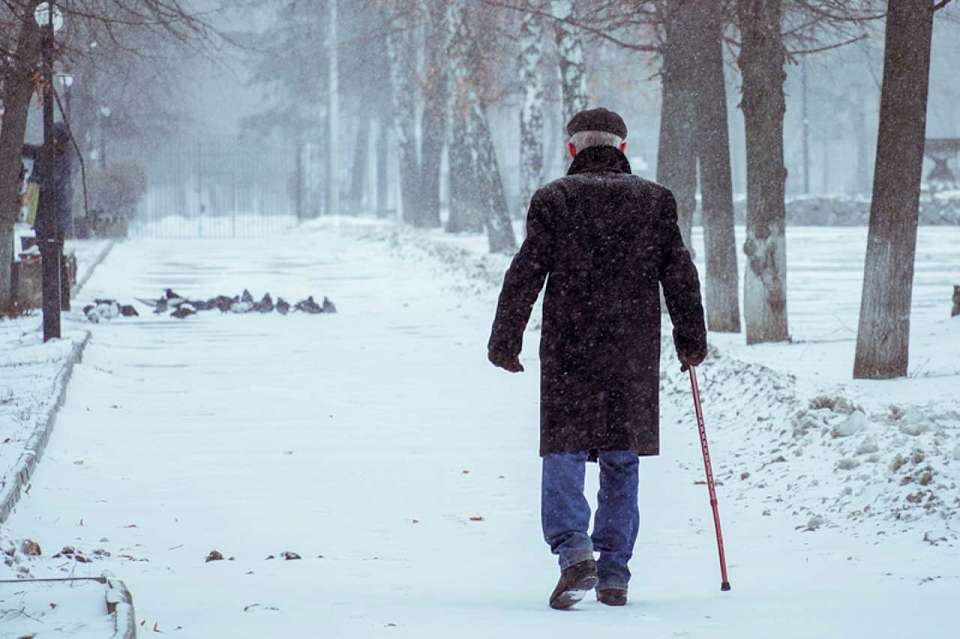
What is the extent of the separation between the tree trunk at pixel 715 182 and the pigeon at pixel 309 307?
642cm

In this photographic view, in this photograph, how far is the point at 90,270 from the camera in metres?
30.3

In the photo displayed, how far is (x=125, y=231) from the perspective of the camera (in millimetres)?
50312

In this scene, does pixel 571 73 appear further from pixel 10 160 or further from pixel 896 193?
pixel 896 193

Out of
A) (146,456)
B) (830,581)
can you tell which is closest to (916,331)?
(146,456)

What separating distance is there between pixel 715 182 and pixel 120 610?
12324mm

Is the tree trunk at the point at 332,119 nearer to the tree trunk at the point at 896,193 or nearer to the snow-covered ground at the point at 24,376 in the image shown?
the snow-covered ground at the point at 24,376

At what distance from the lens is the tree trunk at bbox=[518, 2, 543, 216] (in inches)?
1212

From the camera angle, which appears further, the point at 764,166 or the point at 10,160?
the point at 10,160

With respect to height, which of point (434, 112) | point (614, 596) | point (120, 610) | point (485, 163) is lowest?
point (614, 596)

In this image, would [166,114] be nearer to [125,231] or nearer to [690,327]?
[125,231]

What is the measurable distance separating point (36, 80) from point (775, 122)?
695cm

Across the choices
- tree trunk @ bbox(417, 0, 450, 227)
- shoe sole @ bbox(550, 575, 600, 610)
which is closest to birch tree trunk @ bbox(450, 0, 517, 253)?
tree trunk @ bbox(417, 0, 450, 227)

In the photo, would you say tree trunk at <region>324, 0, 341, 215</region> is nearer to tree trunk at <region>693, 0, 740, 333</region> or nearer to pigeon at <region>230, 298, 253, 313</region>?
pigeon at <region>230, 298, 253, 313</region>

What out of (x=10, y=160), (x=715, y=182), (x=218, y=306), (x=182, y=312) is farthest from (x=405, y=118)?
(x=715, y=182)
